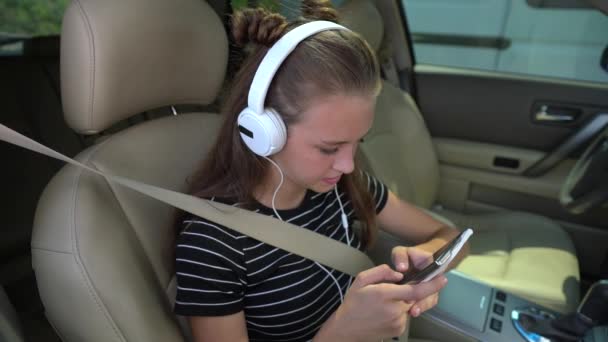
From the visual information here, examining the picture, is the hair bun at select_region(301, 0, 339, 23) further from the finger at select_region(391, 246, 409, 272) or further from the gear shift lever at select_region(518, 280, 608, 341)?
the gear shift lever at select_region(518, 280, 608, 341)

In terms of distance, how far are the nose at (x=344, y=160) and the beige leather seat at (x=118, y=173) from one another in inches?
13.5

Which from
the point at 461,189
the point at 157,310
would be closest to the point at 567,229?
the point at 461,189

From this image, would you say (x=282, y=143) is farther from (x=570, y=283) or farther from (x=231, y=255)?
(x=570, y=283)

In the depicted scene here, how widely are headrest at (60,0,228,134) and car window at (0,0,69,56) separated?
3.13ft

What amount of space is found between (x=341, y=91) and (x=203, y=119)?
0.40m

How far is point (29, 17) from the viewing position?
5.58 ft

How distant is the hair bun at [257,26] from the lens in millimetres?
819

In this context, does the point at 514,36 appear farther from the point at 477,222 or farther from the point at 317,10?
the point at 317,10

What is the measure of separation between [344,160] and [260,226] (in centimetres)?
21

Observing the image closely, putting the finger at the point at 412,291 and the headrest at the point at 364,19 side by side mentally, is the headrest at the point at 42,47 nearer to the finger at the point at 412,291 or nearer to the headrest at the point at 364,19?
the headrest at the point at 364,19

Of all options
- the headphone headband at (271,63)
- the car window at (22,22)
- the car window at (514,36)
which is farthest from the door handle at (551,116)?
the car window at (22,22)

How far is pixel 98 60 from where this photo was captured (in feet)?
2.54

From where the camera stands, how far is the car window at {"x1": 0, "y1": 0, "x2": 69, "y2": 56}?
1.64 meters

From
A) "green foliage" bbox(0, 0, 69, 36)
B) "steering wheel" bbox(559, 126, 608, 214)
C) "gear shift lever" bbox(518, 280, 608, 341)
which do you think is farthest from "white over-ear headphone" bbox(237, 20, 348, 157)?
"green foliage" bbox(0, 0, 69, 36)
